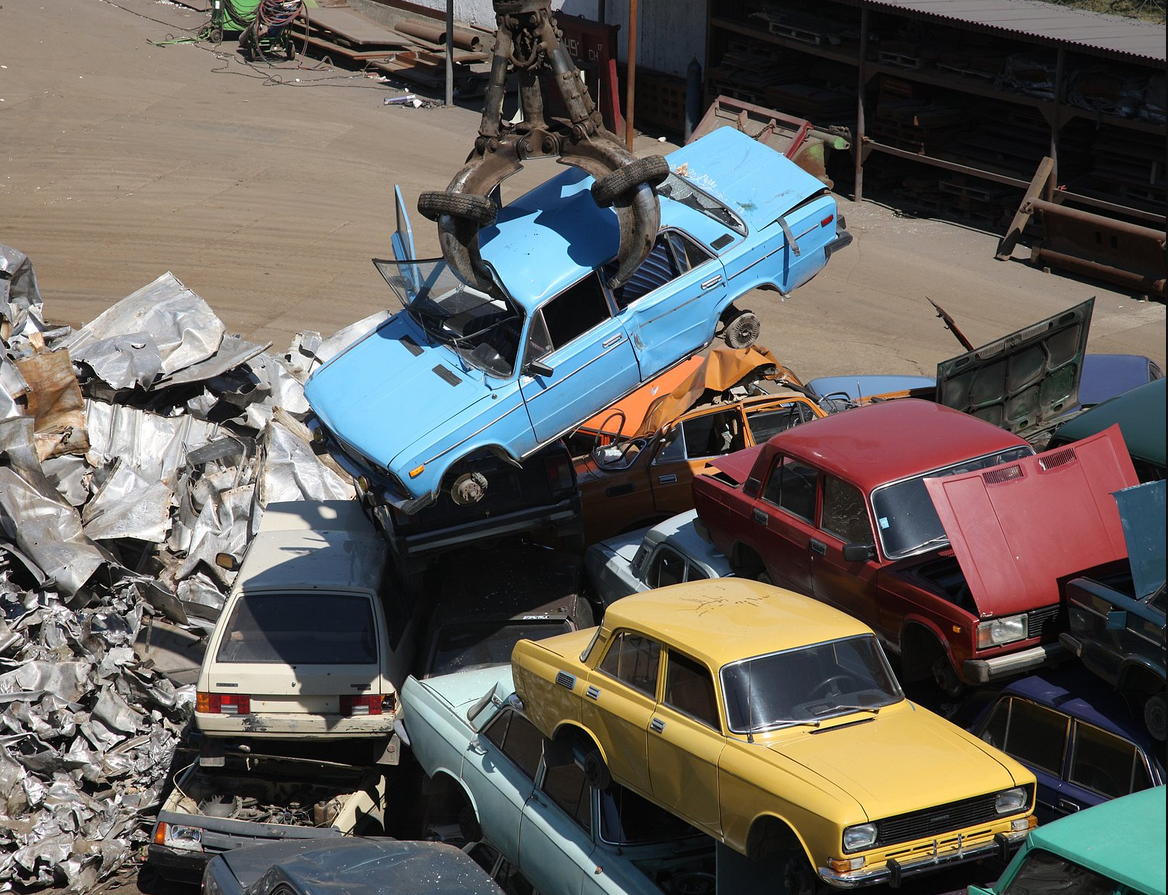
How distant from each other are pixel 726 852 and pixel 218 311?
484 inches

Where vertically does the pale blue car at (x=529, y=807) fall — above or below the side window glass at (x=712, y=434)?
below

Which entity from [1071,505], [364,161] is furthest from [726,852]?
[364,161]

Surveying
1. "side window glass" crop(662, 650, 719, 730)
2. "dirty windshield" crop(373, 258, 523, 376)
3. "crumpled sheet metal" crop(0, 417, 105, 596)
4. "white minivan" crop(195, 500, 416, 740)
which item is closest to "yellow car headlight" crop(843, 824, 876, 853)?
"side window glass" crop(662, 650, 719, 730)

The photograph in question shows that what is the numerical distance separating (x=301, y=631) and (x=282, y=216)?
499 inches

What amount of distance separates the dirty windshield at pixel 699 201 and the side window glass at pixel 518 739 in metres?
4.43

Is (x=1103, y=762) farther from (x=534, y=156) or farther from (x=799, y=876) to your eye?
(x=534, y=156)

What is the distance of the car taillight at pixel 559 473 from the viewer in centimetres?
903

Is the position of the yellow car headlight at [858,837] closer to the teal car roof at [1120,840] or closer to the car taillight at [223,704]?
the teal car roof at [1120,840]

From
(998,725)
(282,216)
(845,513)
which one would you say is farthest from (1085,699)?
(282,216)

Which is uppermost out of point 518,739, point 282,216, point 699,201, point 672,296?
point 699,201

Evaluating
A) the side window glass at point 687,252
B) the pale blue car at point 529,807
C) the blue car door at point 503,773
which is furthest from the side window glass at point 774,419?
the blue car door at point 503,773

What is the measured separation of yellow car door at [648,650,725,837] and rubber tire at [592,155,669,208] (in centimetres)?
357

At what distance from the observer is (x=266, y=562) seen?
28.6ft

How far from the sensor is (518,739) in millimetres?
6934
